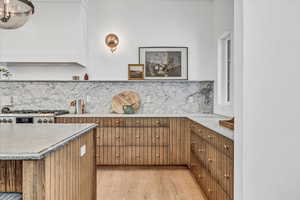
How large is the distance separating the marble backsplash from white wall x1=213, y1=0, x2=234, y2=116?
417mm

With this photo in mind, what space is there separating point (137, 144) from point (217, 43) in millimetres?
2146

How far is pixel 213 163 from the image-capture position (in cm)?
276

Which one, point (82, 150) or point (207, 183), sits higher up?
point (82, 150)

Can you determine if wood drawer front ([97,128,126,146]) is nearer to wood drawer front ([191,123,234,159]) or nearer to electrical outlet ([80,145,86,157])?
wood drawer front ([191,123,234,159])

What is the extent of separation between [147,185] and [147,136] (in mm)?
1004

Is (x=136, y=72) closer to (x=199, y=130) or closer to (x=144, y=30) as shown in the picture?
A: (x=144, y=30)

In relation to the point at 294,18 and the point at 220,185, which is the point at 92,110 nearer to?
the point at 220,185

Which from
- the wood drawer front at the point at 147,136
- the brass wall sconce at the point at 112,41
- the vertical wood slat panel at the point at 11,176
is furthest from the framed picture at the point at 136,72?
the vertical wood slat panel at the point at 11,176

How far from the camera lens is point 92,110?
16.5 ft

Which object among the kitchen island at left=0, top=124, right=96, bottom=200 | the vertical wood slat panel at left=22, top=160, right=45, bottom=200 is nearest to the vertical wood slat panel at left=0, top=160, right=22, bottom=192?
the kitchen island at left=0, top=124, right=96, bottom=200

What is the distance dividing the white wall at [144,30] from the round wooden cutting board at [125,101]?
0.31 meters

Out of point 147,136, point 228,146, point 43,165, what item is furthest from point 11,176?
point 147,136

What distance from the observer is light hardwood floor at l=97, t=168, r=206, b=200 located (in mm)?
3271

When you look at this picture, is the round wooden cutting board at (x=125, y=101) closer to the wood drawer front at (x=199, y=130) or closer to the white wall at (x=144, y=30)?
the white wall at (x=144, y=30)
